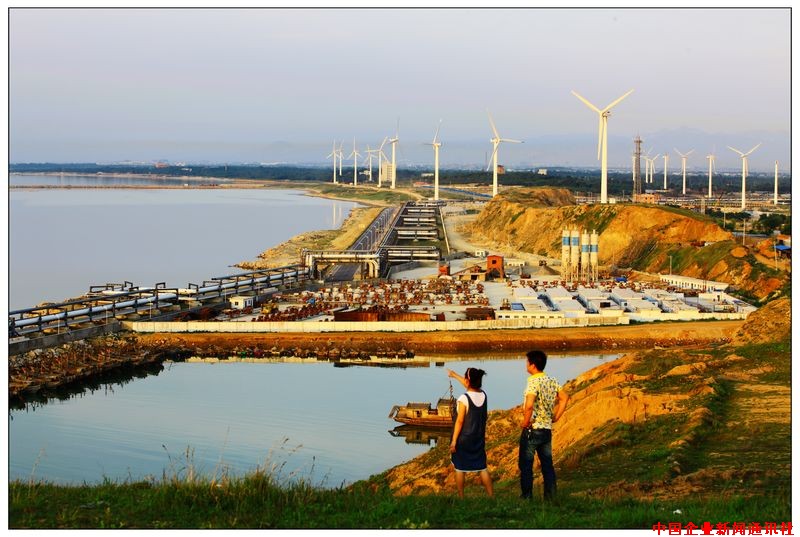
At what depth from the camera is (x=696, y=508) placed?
5922 mm

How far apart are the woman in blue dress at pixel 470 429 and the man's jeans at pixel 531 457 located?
23 centimetres

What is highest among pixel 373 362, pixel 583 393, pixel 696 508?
pixel 696 508

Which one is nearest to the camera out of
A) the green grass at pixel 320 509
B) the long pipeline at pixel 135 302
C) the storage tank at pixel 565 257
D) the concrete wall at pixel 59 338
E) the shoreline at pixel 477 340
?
the green grass at pixel 320 509

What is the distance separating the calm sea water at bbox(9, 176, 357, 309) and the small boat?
559 inches

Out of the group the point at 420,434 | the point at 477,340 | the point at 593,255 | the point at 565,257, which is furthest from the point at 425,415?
the point at 565,257

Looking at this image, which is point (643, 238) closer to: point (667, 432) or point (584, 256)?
point (584, 256)

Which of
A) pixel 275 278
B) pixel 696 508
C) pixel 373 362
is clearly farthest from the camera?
pixel 275 278

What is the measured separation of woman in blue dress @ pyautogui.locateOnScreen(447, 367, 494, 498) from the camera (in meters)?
6.12

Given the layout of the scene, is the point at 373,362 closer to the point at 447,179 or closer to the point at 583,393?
the point at 583,393

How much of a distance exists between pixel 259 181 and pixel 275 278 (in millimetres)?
141463

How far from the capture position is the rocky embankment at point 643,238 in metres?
40.2

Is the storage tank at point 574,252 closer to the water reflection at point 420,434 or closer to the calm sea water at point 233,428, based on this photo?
the calm sea water at point 233,428

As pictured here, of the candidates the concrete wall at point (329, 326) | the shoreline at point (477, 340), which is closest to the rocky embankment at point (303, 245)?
the concrete wall at point (329, 326)

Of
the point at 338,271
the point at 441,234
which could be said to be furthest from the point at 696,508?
the point at 441,234
